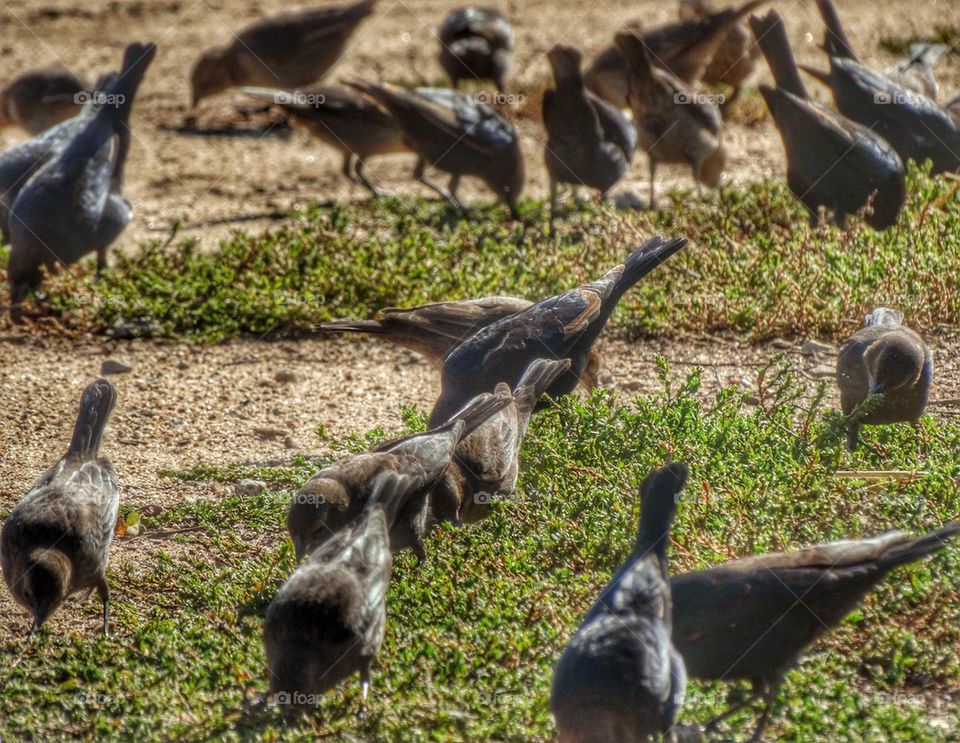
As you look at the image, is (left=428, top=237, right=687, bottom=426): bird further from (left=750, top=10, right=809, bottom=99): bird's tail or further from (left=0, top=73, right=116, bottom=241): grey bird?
(left=0, top=73, right=116, bottom=241): grey bird

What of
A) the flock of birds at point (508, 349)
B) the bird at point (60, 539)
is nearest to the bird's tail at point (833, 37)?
the flock of birds at point (508, 349)

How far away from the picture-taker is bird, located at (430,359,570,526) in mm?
5742

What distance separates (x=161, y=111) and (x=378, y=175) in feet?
9.30

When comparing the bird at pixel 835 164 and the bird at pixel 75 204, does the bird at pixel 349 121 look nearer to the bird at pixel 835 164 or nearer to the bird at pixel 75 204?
the bird at pixel 75 204

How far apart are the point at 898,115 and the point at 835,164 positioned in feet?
3.23

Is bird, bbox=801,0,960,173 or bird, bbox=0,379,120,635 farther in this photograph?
bird, bbox=801,0,960,173

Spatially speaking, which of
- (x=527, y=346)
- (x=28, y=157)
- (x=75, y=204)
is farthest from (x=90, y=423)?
(x=28, y=157)

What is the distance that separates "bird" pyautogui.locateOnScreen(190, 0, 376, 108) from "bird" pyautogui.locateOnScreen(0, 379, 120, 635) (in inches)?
311

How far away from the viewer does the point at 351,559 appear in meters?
4.74

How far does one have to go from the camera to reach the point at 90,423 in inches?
235

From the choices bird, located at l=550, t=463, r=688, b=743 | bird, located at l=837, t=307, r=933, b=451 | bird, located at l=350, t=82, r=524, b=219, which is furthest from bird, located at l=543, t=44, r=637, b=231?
bird, located at l=550, t=463, r=688, b=743

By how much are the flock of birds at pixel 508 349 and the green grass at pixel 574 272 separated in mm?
379

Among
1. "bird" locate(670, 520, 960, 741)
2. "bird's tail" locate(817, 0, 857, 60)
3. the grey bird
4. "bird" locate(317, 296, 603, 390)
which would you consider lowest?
the grey bird

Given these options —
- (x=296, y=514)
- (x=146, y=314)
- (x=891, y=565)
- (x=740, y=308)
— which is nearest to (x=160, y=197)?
(x=146, y=314)
